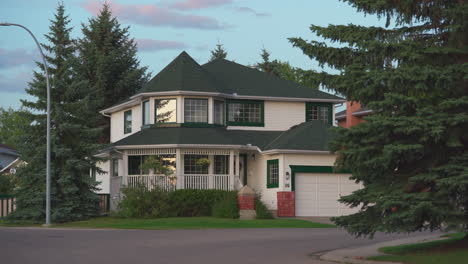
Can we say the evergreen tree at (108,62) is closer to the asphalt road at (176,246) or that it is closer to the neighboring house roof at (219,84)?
the neighboring house roof at (219,84)

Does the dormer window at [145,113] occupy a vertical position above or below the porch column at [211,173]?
above

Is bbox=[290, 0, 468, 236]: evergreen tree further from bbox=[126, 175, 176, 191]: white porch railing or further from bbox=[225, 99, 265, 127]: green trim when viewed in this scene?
bbox=[225, 99, 265, 127]: green trim

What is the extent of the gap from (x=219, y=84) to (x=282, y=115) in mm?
3851

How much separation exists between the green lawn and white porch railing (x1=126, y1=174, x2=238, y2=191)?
17.5 metres

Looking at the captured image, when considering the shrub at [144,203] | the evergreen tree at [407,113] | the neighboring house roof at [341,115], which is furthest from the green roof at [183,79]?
the neighboring house roof at [341,115]

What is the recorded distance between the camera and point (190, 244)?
19578 millimetres

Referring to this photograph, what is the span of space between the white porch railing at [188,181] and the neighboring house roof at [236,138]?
1.69 metres

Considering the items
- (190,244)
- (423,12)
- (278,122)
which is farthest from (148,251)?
(278,122)

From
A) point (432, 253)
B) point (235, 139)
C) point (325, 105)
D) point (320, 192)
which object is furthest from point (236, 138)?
point (432, 253)

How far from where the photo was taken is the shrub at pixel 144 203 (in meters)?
31.5

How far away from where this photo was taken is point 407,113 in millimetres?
14414

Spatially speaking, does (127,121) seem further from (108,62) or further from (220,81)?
(108,62)

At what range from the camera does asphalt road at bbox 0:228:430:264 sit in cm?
1548

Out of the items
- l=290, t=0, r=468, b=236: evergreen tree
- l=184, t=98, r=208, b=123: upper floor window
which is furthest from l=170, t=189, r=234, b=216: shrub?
l=290, t=0, r=468, b=236: evergreen tree
